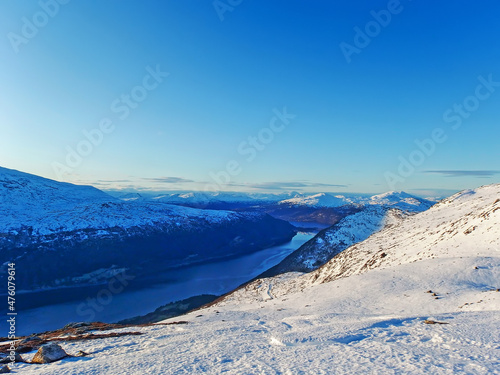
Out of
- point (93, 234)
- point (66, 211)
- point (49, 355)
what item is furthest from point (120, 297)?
point (49, 355)

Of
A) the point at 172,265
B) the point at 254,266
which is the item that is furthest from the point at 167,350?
the point at 172,265

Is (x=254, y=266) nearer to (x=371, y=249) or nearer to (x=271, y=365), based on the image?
(x=371, y=249)

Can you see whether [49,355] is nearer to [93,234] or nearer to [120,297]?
[120,297]

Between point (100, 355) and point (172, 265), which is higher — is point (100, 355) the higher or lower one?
the higher one
